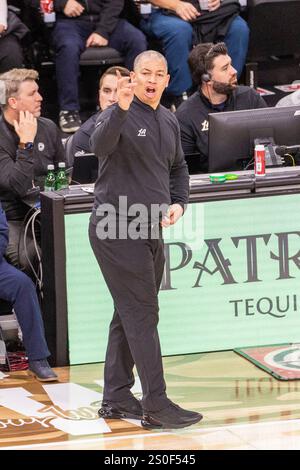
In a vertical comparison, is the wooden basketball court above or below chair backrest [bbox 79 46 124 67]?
below

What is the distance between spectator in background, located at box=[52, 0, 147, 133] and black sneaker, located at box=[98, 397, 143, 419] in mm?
3484

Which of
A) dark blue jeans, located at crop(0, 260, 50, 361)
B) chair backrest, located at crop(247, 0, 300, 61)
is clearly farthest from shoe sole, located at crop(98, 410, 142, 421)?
chair backrest, located at crop(247, 0, 300, 61)

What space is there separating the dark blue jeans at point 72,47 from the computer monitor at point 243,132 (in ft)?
6.89

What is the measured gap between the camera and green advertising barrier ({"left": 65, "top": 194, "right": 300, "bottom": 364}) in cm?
709

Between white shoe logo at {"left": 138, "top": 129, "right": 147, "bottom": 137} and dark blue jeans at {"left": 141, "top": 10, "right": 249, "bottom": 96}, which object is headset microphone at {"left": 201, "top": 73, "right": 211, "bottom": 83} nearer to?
dark blue jeans at {"left": 141, "top": 10, "right": 249, "bottom": 96}

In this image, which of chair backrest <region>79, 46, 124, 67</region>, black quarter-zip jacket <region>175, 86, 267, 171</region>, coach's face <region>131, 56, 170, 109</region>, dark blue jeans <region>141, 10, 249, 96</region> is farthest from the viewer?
dark blue jeans <region>141, 10, 249, 96</region>

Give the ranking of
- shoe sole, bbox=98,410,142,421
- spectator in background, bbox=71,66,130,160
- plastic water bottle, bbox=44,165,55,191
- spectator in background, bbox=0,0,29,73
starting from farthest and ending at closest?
spectator in background, bbox=0,0,29,73
spectator in background, bbox=71,66,130,160
plastic water bottle, bbox=44,165,55,191
shoe sole, bbox=98,410,142,421

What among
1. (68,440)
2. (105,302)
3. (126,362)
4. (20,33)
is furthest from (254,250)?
(20,33)

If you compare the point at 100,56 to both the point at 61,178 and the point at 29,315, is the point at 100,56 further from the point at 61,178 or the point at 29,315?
the point at 29,315

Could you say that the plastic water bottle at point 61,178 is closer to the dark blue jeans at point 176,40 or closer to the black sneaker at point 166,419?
the black sneaker at point 166,419

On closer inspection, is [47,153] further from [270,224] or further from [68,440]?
[68,440]

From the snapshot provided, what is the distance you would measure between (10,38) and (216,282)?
2.93 metres

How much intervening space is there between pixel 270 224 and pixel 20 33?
290 cm

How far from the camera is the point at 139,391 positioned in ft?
21.8
